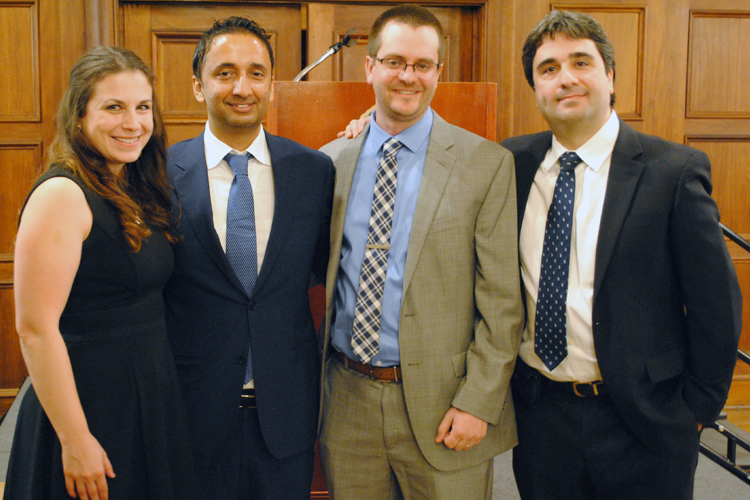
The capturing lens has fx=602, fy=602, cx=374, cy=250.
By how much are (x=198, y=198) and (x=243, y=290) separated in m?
0.27

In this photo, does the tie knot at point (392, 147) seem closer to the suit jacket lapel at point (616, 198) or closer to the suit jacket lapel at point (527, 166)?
the suit jacket lapel at point (527, 166)

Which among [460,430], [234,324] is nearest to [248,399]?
[234,324]

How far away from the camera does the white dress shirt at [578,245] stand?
1.50 m

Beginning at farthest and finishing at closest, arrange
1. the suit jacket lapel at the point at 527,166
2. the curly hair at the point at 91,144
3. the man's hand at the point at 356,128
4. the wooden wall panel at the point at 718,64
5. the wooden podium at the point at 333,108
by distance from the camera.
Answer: the wooden wall panel at the point at 718,64 < the wooden podium at the point at 333,108 < the man's hand at the point at 356,128 < the suit jacket lapel at the point at 527,166 < the curly hair at the point at 91,144

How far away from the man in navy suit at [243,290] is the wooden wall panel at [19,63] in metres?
2.15

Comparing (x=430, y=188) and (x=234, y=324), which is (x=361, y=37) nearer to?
(x=430, y=188)

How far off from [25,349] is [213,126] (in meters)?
0.72

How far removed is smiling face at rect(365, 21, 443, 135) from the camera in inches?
62.1

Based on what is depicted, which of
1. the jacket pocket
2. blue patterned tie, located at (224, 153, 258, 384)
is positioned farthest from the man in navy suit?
the jacket pocket

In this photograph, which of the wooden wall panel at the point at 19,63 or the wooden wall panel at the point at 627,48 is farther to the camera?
the wooden wall panel at the point at 627,48

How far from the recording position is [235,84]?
5.16 ft

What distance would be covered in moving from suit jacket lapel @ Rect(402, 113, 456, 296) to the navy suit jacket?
0.28 meters

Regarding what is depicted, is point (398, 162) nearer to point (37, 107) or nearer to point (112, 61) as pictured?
point (112, 61)

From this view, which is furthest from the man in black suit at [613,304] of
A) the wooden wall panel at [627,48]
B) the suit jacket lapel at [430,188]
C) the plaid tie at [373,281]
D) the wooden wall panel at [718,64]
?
the wooden wall panel at [718,64]
